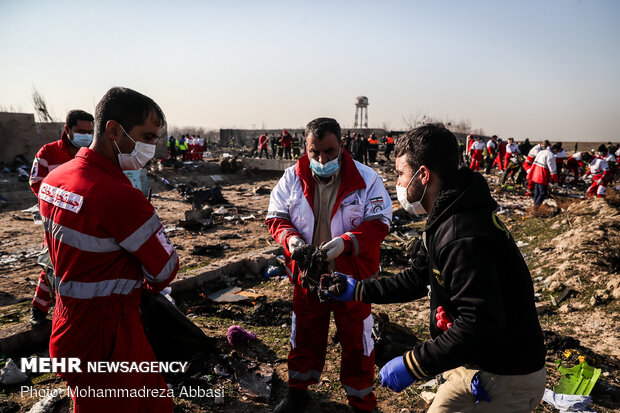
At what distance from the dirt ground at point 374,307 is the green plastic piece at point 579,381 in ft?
0.44

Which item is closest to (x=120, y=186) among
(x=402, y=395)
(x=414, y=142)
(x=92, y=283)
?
(x=92, y=283)

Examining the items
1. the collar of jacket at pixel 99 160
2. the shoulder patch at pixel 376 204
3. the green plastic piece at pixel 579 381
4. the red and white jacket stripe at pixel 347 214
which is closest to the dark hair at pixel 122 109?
the collar of jacket at pixel 99 160

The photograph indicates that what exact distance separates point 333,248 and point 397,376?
0.94m

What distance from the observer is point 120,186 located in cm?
158

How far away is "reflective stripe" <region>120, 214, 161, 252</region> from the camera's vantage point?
1.56 meters

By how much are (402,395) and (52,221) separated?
273 centimetres

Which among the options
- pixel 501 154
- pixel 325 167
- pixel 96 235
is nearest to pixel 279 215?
pixel 325 167

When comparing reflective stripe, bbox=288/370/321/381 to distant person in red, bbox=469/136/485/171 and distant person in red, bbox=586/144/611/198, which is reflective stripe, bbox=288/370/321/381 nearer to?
distant person in red, bbox=586/144/611/198

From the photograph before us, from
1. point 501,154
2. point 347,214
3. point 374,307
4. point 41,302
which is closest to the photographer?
point 347,214

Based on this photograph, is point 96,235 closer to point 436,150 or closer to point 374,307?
point 436,150

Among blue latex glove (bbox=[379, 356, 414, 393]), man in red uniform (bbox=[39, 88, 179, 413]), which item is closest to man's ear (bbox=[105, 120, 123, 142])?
man in red uniform (bbox=[39, 88, 179, 413])

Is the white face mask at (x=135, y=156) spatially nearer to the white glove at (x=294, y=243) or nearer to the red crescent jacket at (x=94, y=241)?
the red crescent jacket at (x=94, y=241)

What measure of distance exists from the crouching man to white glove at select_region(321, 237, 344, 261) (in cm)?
5

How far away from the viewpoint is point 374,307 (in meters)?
4.74
